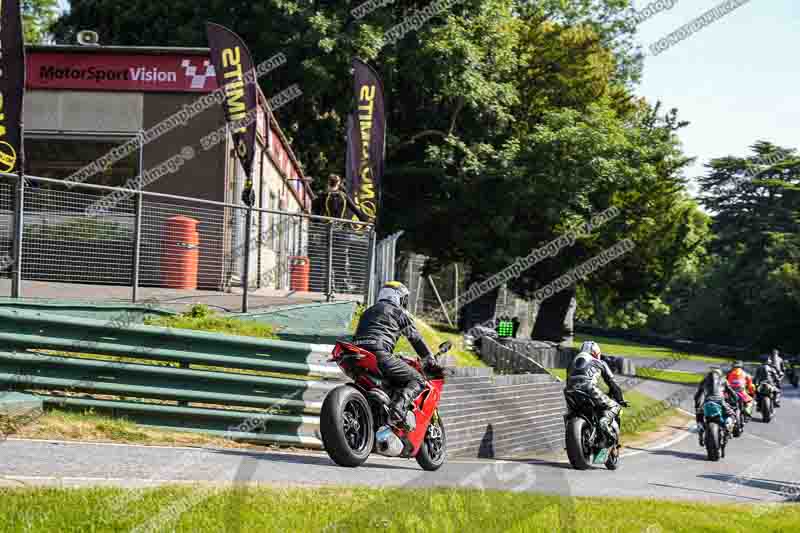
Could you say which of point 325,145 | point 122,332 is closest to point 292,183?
point 325,145

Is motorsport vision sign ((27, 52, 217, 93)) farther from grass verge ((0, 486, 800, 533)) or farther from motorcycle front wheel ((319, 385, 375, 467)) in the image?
grass verge ((0, 486, 800, 533))

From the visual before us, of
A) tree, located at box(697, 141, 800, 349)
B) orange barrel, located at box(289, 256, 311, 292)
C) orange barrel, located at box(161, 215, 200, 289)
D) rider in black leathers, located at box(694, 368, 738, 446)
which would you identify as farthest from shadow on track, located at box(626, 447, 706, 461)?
tree, located at box(697, 141, 800, 349)

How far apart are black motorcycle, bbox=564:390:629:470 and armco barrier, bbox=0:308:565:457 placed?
156 inches

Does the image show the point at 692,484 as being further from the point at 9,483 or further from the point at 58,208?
the point at 9,483

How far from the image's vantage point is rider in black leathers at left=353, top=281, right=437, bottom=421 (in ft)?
31.7

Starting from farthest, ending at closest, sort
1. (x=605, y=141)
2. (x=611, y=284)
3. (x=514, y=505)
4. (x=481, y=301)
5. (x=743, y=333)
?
(x=743, y=333)
(x=611, y=284)
(x=481, y=301)
(x=605, y=141)
(x=514, y=505)

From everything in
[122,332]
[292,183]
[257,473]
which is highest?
[292,183]

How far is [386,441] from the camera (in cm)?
950

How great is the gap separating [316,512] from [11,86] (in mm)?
7845

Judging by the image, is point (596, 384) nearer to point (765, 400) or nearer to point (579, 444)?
point (579, 444)

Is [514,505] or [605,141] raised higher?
[605,141]

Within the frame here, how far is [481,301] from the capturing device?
39969 millimetres

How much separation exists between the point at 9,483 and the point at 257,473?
2.21 m

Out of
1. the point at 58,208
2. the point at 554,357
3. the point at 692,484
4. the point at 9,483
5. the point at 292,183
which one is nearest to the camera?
the point at 9,483
